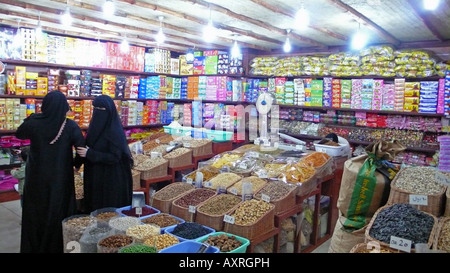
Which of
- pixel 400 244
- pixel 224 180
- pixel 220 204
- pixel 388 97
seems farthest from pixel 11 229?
pixel 388 97

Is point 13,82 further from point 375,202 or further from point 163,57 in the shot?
point 375,202

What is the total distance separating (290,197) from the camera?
10.8ft

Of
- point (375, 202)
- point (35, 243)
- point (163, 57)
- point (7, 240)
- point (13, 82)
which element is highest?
point (163, 57)

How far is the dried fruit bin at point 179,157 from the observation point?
4.40m

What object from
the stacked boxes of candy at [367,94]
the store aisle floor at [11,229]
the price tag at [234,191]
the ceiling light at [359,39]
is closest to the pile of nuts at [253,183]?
the price tag at [234,191]

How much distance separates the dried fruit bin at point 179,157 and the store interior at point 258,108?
1.0 inches

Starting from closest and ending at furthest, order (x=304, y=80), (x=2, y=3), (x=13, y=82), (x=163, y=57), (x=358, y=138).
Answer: (x=2, y=3)
(x=13, y=82)
(x=358, y=138)
(x=304, y=80)
(x=163, y=57)

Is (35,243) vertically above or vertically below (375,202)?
below

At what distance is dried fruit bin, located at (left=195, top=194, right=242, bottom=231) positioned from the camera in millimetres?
2855

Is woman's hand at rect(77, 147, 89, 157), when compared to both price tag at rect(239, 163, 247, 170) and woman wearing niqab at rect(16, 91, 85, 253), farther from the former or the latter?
price tag at rect(239, 163, 247, 170)

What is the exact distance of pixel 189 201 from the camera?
322cm
